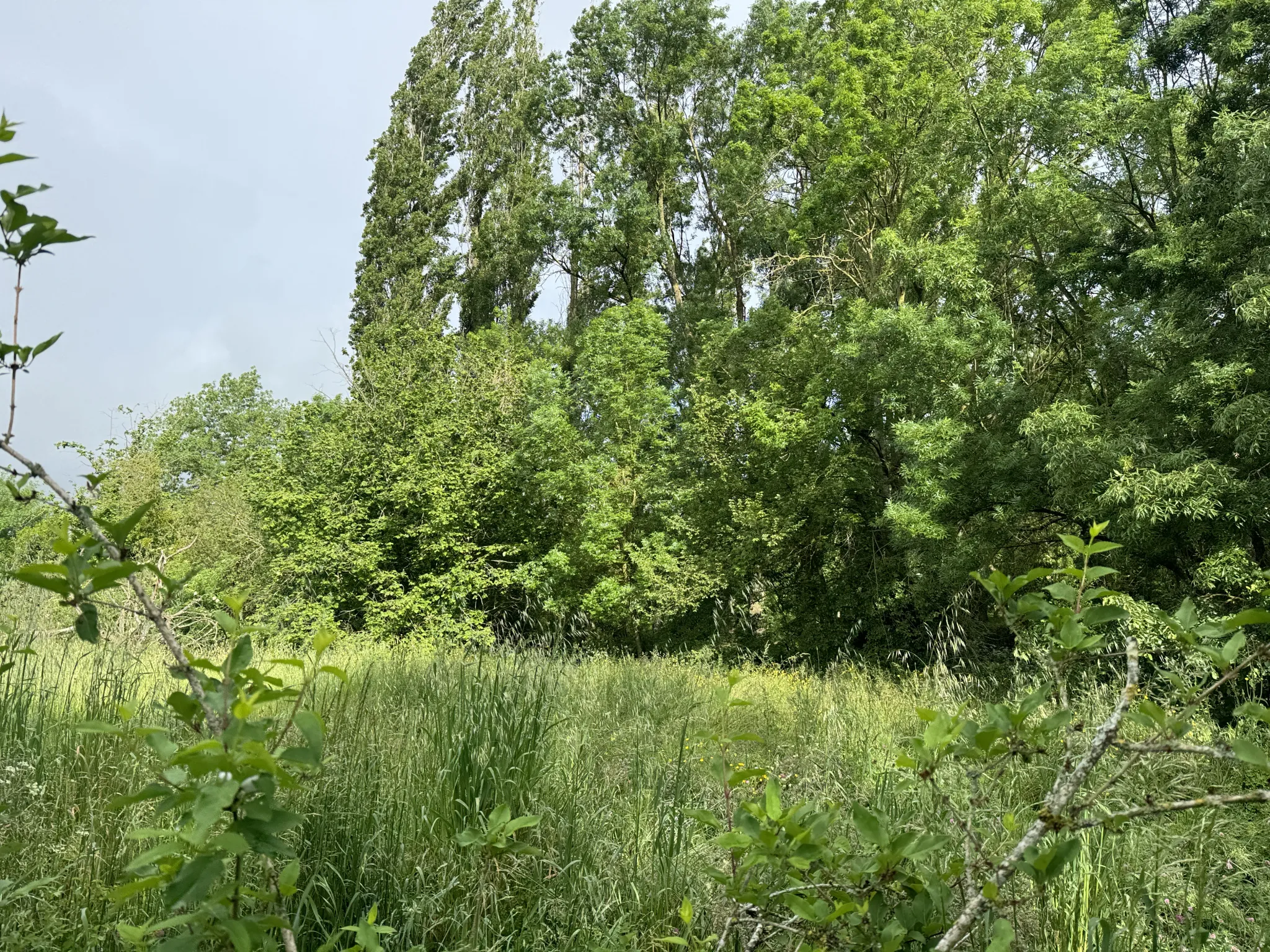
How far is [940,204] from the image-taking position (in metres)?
11.3

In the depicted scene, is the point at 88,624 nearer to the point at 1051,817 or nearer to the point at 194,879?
the point at 194,879

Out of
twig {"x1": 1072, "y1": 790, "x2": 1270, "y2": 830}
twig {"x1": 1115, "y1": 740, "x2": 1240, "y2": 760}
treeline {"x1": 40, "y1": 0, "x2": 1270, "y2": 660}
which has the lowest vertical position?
twig {"x1": 1072, "y1": 790, "x2": 1270, "y2": 830}

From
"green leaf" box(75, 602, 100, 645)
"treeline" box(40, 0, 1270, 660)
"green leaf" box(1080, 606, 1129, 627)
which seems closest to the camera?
"green leaf" box(75, 602, 100, 645)

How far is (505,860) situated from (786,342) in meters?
13.3

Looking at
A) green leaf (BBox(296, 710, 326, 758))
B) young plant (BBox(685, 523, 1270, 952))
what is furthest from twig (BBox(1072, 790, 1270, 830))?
green leaf (BBox(296, 710, 326, 758))

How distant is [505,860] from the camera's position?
7.64 feet

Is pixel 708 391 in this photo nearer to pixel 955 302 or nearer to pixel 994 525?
pixel 955 302

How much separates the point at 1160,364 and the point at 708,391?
838 cm

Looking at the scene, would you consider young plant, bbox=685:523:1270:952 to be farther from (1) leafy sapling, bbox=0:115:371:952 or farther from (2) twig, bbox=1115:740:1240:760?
(1) leafy sapling, bbox=0:115:371:952

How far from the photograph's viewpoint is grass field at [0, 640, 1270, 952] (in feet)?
6.77

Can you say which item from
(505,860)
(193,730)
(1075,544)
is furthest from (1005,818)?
(505,860)

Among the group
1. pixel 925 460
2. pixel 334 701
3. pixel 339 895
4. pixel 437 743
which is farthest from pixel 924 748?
pixel 925 460

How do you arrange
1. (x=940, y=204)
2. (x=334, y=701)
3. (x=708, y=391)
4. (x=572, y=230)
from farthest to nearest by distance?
(x=572, y=230)
(x=708, y=391)
(x=940, y=204)
(x=334, y=701)

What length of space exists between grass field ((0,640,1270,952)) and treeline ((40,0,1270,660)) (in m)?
3.69
